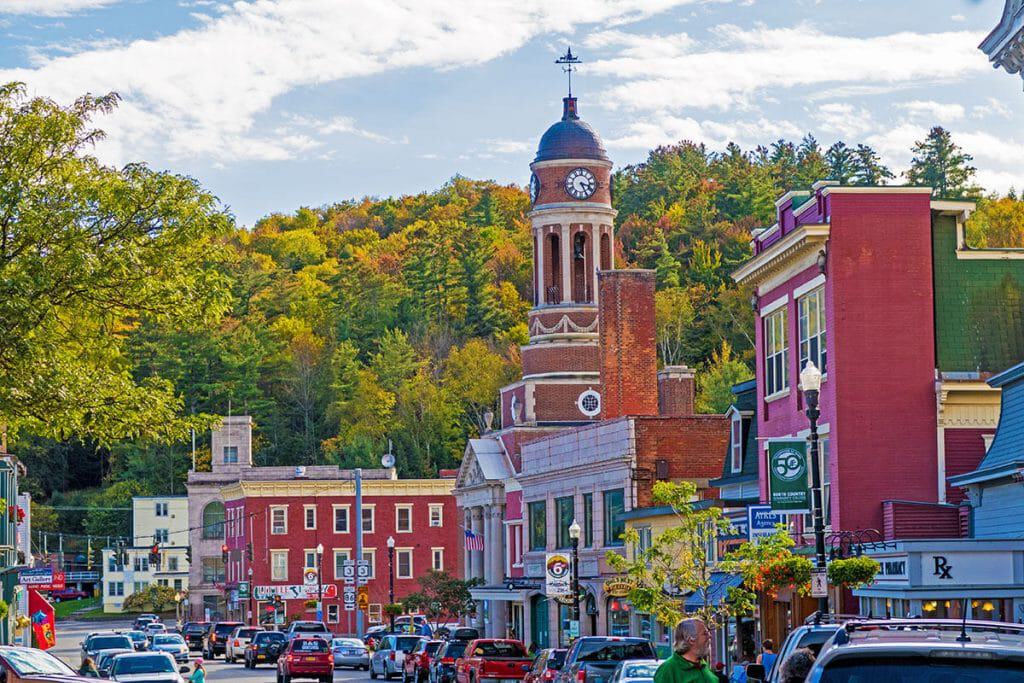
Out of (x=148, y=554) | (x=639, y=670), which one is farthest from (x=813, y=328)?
(x=148, y=554)

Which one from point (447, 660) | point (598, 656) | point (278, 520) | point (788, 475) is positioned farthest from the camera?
point (278, 520)

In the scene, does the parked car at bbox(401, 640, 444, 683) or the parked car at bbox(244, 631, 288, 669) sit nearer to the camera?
the parked car at bbox(401, 640, 444, 683)

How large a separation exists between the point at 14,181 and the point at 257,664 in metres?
44.5

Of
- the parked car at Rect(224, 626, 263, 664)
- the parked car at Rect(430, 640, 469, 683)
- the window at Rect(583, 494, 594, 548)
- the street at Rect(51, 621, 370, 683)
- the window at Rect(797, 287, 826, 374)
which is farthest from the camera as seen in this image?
the parked car at Rect(224, 626, 263, 664)

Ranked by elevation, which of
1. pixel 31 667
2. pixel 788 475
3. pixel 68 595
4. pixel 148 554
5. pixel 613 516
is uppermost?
pixel 788 475

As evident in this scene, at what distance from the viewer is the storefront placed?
99.9 ft

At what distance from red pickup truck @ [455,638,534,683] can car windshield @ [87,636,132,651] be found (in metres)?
16.2

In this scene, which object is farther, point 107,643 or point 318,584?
point 318,584

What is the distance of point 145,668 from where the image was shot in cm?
3619

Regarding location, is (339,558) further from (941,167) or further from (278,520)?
(941,167)

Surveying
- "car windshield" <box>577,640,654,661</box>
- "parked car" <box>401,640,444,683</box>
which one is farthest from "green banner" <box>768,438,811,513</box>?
"parked car" <box>401,640,444,683</box>

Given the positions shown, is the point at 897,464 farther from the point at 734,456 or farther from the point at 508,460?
the point at 508,460

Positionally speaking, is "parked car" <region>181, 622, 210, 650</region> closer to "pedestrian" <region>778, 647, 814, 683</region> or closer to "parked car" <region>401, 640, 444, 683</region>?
"parked car" <region>401, 640, 444, 683</region>

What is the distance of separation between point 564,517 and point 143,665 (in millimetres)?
29584
